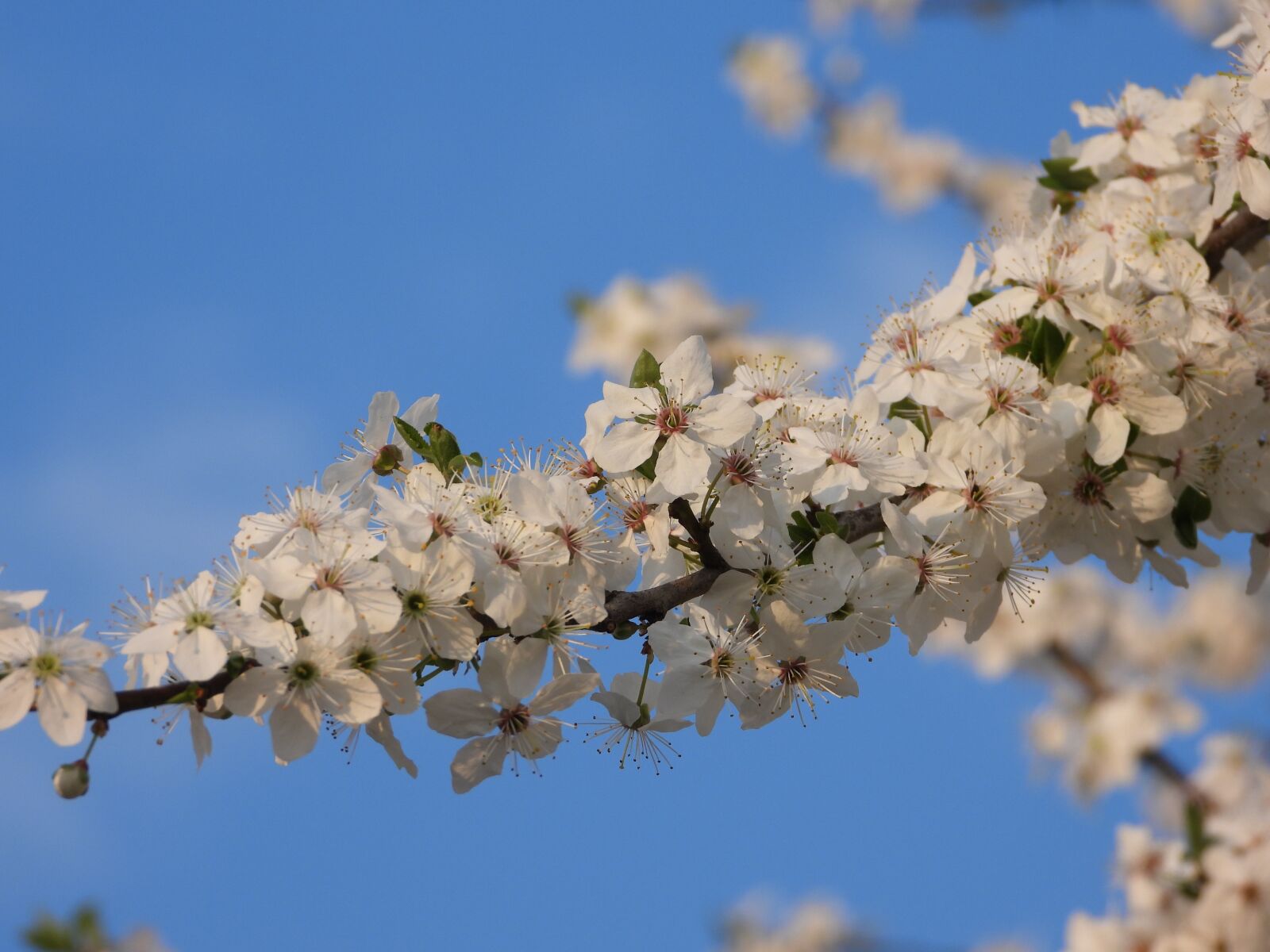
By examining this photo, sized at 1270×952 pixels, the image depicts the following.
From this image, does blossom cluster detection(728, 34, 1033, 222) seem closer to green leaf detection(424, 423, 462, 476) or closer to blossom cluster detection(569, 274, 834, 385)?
blossom cluster detection(569, 274, 834, 385)

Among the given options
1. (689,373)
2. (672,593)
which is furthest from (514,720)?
(689,373)

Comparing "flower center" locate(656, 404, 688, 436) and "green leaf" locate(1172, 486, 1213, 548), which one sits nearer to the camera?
"flower center" locate(656, 404, 688, 436)

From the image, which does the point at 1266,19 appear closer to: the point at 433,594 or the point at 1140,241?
the point at 1140,241

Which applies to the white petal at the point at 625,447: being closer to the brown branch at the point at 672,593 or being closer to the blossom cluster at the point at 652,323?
the brown branch at the point at 672,593

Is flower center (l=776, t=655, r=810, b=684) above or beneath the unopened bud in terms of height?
beneath

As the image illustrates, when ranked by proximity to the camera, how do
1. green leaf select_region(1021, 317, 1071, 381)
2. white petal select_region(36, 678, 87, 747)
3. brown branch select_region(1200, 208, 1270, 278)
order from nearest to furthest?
white petal select_region(36, 678, 87, 747), green leaf select_region(1021, 317, 1071, 381), brown branch select_region(1200, 208, 1270, 278)

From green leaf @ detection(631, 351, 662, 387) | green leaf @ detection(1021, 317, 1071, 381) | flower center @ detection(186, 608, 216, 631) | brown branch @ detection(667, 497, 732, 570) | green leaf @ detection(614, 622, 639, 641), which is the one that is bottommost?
flower center @ detection(186, 608, 216, 631)

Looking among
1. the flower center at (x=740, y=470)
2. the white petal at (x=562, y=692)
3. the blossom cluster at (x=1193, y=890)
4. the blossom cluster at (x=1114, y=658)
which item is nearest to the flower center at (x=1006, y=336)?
the flower center at (x=740, y=470)

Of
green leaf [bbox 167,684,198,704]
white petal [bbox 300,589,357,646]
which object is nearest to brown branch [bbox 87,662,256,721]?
green leaf [bbox 167,684,198,704]
